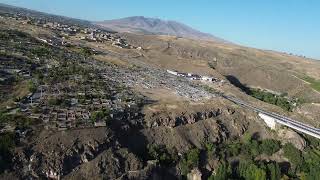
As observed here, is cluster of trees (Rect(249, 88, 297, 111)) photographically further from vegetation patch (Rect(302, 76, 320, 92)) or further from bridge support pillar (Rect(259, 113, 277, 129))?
vegetation patch (Rect(302, 76, 320, 92))

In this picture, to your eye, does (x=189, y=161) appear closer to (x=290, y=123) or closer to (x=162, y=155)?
(x=162, y=155)

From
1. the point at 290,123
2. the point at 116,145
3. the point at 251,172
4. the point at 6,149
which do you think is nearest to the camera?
the point at 6,149

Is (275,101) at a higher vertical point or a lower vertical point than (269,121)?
lower

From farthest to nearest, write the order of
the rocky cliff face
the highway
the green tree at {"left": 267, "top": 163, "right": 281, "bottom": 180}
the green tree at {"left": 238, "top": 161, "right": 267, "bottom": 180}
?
the highway → the green tree at {"left": 267, "top": 163, "right": 281, "bottom": 180} → the green tree at {"left": 238, "top": 161, "right": 267, "bottom": 180} → the rocky cliff face

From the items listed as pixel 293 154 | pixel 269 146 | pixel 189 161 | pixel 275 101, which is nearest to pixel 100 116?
pixel 189 161

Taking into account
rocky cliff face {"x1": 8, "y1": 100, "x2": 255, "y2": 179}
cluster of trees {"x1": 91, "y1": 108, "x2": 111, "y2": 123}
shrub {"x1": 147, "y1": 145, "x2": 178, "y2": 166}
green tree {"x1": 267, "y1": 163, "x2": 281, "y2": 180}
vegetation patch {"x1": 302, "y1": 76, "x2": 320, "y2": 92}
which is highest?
cluster of trees {"x1": 91, "y1": 108, "x2": 111, "y2": 123}

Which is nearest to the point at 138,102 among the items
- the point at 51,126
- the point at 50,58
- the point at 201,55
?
the point at 51,126

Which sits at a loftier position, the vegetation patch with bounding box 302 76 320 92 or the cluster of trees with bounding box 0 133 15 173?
the cluster of trees with bounding box 0 133 15 173

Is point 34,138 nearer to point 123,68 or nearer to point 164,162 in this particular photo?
point 164,162

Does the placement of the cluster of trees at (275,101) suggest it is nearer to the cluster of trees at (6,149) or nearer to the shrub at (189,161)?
the shrub at (189,161)

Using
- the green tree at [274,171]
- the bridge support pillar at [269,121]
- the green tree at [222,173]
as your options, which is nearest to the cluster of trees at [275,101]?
the bridge support pillar at [269,121]

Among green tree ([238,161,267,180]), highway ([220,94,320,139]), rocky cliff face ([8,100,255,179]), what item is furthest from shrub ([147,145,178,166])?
highway ([220,94,320,139])
